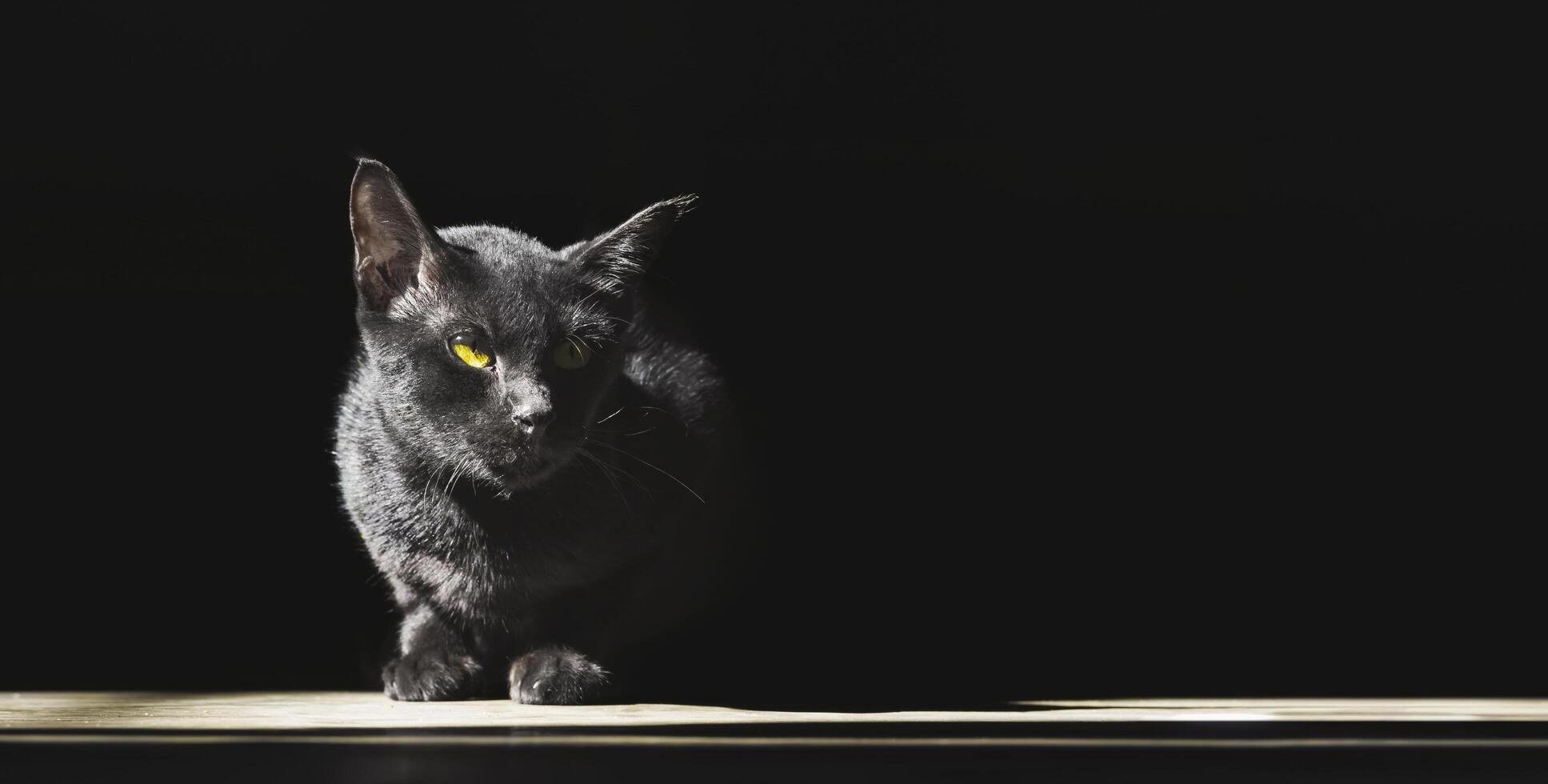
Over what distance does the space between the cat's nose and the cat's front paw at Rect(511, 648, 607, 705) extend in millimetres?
257

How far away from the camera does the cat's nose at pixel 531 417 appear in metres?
1.34

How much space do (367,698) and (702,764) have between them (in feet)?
2.03

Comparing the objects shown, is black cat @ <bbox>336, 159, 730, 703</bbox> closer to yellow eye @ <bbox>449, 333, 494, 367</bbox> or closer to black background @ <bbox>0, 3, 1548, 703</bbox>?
yellow eye @ <bbox>449, 333, 494, 367</bbox>

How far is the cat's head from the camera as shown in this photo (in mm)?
1388

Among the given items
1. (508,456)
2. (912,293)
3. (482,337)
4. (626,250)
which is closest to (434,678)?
(508,456)

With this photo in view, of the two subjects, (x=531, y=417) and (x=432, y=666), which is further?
(x=432, y=666)

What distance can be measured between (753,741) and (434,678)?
473 mm

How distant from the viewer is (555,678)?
1.41 m

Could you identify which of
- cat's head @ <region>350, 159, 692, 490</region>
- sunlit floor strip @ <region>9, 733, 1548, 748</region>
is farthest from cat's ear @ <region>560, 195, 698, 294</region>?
sunlit floor strip @ <region>9, 733, 1548, 748</region>

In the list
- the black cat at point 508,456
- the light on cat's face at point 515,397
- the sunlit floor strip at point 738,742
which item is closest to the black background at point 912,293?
the black cat at point 508,456

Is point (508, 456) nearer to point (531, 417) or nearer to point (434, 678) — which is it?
point (531, 417)

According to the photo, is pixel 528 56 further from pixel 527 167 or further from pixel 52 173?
pixel 52 173

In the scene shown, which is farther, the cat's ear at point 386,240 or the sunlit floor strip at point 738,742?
the cat's ear at point 386,240

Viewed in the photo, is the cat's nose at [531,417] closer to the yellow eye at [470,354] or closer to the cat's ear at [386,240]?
the yellow eye at [470,354]
